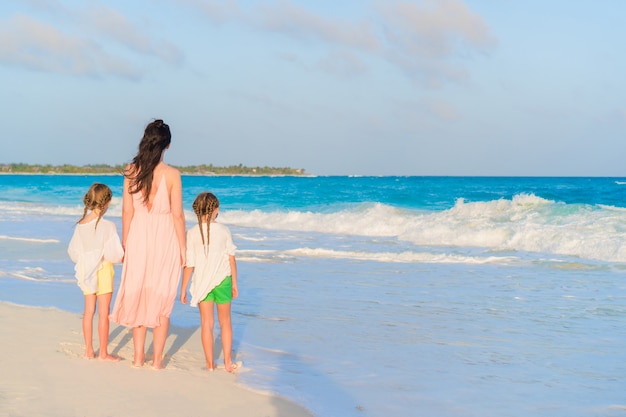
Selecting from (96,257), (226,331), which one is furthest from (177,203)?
(226,331)

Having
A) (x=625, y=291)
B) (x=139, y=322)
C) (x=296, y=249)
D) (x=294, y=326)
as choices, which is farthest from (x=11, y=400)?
(x=296, y=249)

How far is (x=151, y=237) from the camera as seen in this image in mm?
5168

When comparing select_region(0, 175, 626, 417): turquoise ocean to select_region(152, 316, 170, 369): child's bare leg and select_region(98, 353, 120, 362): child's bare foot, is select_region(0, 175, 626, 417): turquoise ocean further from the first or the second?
select_region(98, 353, 120, 362): child's bare foot

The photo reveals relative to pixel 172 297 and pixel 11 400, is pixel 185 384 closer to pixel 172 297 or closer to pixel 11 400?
pixel 172 297

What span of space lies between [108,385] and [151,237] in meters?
1.04

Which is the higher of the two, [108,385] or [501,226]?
[501,226]

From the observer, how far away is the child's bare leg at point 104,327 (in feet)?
18.0

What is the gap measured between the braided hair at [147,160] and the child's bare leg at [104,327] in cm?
100

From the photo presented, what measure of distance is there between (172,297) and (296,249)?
10.6 m

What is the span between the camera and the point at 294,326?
752 cm

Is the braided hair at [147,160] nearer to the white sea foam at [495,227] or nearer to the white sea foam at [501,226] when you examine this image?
the white sea foam at [495,227]

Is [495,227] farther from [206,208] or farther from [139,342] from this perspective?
[139,342]

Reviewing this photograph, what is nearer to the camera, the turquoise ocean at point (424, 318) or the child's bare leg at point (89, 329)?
the turquoise ocean at point (424, 318)

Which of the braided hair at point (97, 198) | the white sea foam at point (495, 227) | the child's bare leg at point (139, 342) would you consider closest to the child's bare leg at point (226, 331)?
the child's bare leg at point (139, 342)
